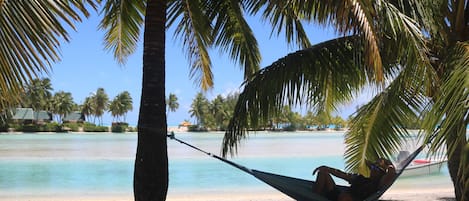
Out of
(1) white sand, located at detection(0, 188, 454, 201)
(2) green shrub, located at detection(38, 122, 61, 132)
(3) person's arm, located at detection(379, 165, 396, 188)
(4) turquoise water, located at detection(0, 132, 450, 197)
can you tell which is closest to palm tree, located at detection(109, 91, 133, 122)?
(2) green shrub, located at detection(38, 122, 61, 132)

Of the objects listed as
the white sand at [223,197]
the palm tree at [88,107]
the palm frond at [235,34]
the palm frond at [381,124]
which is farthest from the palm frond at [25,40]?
the palm tree at [88,107]

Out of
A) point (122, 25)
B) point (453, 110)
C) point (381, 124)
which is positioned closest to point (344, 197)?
point (381, 124)

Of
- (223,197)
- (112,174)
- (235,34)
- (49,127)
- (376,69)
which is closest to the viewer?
(376,69)

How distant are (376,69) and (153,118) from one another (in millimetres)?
1879

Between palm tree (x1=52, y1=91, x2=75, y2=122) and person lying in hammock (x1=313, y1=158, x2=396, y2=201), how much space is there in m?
65.1

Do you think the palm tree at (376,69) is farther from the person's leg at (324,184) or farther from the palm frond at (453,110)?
the person's leg at (324,184)

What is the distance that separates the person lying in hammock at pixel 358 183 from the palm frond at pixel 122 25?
2742 millimetres

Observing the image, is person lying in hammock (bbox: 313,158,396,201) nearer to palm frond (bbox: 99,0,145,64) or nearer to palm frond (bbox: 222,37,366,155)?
palm frond (bbox: 222,37,366,155)

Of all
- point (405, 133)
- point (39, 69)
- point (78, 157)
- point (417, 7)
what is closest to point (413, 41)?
point (417, 7)

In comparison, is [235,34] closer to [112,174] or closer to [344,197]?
[344,197]

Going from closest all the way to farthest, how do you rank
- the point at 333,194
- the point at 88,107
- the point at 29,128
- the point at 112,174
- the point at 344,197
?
1. the point at 344,197
2. the point at 333,194
3. the point at 112,174
4. the point at 29,128
5. the point at 88,107

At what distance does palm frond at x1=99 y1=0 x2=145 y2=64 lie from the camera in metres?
5.49

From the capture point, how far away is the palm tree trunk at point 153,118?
4141mm

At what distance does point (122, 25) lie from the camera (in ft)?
19.5
